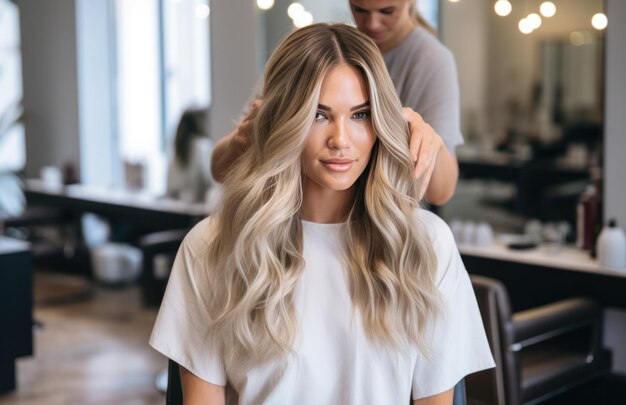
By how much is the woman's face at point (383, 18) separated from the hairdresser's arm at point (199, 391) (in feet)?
2.55

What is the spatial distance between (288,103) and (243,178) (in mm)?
146

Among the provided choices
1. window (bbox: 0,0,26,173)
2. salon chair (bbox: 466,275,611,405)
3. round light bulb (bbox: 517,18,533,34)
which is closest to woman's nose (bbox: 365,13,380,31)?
salon chair (bbox: 466,275,611,405)

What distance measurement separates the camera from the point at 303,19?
3.47m

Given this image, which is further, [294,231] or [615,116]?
[615,116]

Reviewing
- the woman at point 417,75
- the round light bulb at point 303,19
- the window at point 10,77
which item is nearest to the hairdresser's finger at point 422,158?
the woman at point 417,75

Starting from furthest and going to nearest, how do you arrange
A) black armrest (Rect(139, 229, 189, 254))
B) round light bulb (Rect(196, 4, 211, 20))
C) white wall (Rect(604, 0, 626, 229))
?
1. black armrest (Rect(139, 229, 189, 254))
2. round light bulb (Rect(196, 4, 211, 20))
3. white wall (Rect(604, 0, 626, 229))

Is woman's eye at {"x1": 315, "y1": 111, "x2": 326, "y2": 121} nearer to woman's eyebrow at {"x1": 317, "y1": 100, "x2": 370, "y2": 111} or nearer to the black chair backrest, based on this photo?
woman's eyebrow at {"x1": 317, "y1": 100, "x2": 370, "y2": 111}

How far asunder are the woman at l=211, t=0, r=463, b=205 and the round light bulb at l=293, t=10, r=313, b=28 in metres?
1.66

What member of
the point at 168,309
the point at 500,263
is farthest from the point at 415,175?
the point at 500,263

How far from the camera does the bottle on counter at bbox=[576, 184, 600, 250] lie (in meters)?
3.14

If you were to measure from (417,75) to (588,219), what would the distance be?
1732 mm

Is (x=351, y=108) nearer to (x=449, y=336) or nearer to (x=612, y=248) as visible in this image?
(x=449, y=336)

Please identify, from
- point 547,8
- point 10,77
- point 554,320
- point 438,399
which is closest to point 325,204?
point 438,399

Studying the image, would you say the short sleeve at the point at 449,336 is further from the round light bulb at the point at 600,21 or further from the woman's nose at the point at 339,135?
the round light bulb at the point at 600,21
